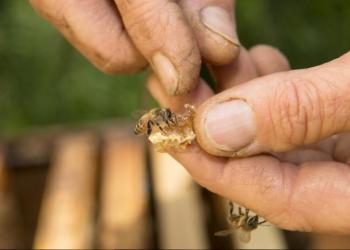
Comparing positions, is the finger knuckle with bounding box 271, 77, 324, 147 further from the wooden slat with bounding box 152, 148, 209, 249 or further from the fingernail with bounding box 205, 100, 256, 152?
the wooden slat with bounding box 152, 148, 209, 249

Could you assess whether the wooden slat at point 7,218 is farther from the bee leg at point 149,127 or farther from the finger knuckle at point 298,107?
the finger knuckle at point 298,107

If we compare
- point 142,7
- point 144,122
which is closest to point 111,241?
point 144,122

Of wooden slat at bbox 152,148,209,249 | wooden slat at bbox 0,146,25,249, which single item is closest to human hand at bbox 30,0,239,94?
wooden slat at bbox 152,148,209,249

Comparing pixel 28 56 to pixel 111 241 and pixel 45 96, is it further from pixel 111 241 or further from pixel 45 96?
pixel 111 241

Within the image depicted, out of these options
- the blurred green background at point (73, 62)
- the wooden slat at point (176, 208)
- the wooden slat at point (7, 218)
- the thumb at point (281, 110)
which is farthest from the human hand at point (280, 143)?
the blurred green background at point (73, 62)

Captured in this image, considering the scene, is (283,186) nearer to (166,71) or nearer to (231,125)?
(231,125)
